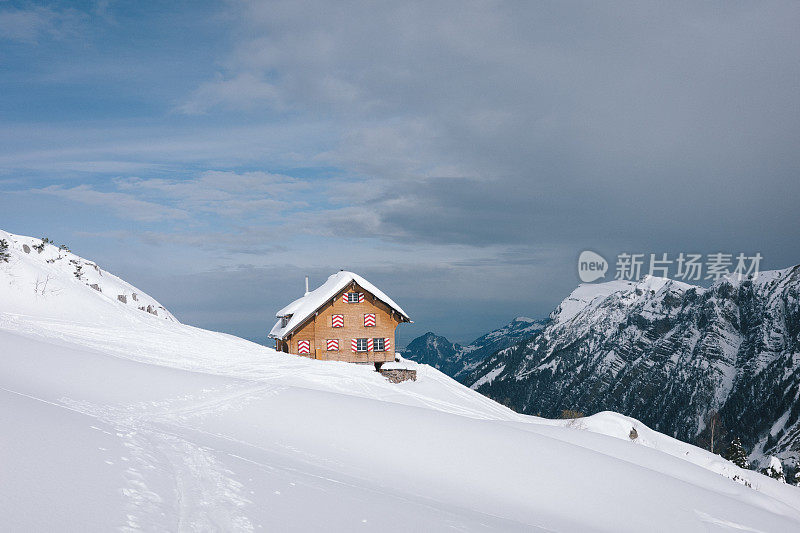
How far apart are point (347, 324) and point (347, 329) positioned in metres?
0.40

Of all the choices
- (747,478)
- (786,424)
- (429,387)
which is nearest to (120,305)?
(429,387)

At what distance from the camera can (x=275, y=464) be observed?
851 centimetres

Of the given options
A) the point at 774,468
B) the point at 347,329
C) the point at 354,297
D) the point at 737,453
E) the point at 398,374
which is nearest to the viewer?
the point at 398,374

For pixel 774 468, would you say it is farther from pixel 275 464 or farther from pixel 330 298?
pixel 275 464

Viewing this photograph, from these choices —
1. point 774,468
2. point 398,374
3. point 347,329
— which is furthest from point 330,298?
point 774,468

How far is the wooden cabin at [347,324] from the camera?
41969mm

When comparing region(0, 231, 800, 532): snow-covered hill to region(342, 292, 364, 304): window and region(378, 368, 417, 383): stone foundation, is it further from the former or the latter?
region(342, 292, 364, 304): window

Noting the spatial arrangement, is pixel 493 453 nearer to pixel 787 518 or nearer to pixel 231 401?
pixel 231 401

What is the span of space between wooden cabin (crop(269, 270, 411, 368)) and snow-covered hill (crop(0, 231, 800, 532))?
75.1 feet

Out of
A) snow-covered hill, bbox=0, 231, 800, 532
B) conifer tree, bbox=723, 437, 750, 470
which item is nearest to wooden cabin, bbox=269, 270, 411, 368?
snow-covered hill, bbox=0, 231, 800, 532

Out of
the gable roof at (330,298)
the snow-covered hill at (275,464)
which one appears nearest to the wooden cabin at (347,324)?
the gable roof at (330,298)

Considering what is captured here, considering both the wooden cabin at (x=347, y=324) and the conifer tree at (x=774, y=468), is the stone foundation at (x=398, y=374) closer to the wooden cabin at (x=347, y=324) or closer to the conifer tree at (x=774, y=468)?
the wooden cabin at (x=347, y=324)

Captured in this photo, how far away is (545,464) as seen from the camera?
1144 centimetres

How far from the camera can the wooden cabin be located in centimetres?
4197
